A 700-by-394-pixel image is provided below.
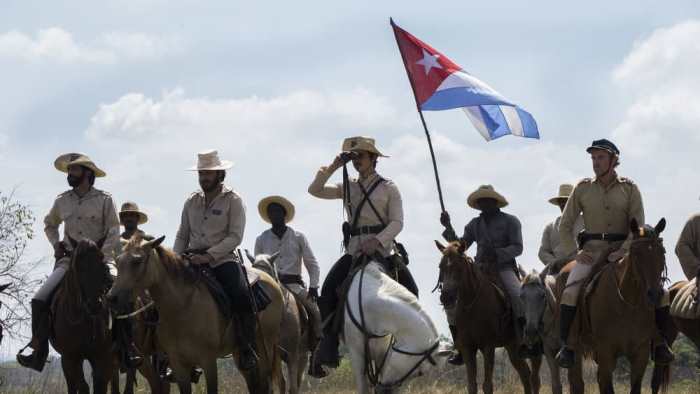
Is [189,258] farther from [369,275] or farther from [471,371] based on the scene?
[471,371]

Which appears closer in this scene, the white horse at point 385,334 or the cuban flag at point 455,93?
the white horse at point 385,334

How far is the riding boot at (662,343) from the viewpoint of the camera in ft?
46.6

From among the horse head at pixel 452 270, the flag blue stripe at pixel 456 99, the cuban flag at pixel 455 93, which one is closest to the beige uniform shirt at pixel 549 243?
the horse head at pixel 452 270

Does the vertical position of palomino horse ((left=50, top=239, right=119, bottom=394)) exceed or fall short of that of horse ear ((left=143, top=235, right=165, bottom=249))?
it falls short

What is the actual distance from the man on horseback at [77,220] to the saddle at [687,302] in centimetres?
713

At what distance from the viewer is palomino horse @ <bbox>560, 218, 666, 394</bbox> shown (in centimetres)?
1385

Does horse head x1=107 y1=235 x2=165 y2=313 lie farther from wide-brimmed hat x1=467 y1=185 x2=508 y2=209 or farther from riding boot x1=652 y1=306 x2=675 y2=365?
wide-brimmed hat x1=467 y1=185 x2=508 y2=209

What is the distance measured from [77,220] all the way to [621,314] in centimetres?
668

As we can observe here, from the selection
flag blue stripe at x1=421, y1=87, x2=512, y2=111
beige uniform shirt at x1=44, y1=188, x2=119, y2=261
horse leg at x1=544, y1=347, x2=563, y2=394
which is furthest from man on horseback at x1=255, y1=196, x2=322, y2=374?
flag blue stripe at x1=421, y1=87, x2=512, y2=111

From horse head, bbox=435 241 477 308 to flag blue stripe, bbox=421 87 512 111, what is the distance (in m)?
1.82

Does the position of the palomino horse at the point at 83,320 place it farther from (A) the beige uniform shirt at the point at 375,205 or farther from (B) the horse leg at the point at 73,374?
(A) the beige uniform shirt at the point at 375,205

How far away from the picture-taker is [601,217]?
48.4ft

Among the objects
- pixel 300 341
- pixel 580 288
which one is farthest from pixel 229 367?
pixel 580 288

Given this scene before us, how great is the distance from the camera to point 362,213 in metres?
14.5
